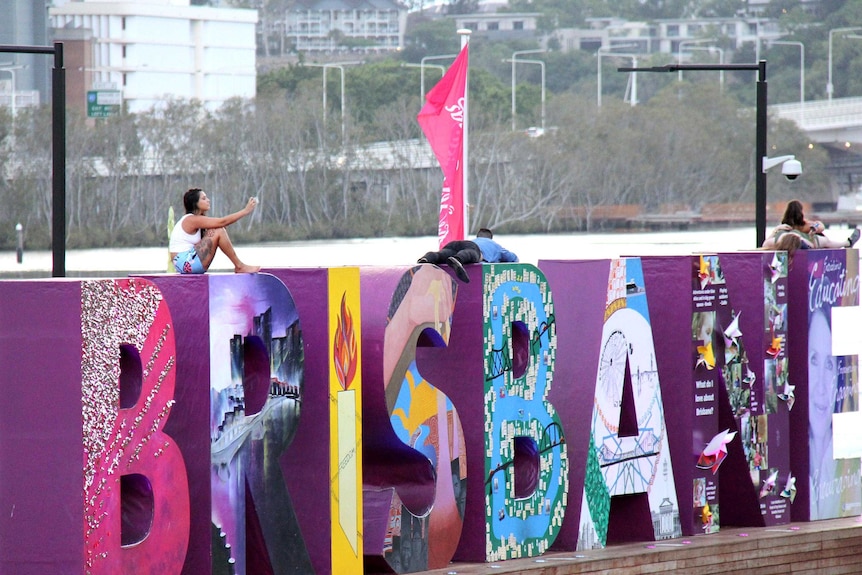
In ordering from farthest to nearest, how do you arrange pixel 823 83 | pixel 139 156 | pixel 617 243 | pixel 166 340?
pixel 823 83 → pixel 617 243 → pixel 139 156 → pixel 166 340

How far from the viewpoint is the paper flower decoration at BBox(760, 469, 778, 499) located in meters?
9.00

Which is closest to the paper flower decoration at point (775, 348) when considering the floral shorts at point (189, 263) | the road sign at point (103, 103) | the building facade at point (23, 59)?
the floral shorts at point (189, 263)

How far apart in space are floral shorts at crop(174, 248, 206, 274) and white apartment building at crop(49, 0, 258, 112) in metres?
46.4

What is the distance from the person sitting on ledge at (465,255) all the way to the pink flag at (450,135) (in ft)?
28.1

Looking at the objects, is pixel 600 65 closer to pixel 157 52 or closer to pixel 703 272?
pixel 157 52

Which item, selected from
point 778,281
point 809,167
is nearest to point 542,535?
point 778,281

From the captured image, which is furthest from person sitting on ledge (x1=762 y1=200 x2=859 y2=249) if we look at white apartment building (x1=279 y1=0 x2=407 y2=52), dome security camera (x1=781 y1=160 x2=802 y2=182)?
white apartment building (x1=279 y1=0 x2=407 y2=52)

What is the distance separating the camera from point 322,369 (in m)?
6.85

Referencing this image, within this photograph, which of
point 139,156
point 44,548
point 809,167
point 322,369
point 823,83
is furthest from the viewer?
point 823,83

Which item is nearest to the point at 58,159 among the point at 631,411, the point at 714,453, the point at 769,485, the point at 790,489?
the point at 631,411

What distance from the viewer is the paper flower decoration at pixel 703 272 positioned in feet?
28.2

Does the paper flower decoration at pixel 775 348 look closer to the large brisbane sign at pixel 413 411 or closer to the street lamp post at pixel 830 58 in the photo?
the large brisbane sign at pixel 413 411

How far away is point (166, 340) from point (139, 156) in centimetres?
4286

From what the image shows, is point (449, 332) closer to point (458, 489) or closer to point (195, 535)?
point (458, 489)
